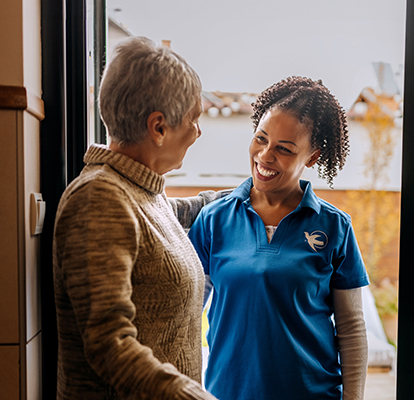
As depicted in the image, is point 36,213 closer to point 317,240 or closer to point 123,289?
point 123,289

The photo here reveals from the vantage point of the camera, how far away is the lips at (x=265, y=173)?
3.92ft

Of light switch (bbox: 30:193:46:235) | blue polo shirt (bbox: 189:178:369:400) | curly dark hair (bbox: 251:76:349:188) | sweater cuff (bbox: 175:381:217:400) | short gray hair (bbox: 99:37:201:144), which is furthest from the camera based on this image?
curly dark hair (bbox: 251:76:349:188)

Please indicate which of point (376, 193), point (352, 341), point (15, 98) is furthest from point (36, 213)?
point (376, 193)

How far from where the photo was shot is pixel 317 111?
1.24m

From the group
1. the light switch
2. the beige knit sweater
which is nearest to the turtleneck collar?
the beige knit sweater

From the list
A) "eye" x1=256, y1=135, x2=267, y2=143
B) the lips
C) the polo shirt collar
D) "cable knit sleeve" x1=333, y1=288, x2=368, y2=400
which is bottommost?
"cable knit sleeve" x1=333, y1=288, x2=368, y2=400

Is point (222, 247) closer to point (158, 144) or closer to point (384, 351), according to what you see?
point (158, 144)

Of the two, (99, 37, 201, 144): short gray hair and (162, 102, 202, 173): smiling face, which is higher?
(99, 37, 201, 144): short gray hair

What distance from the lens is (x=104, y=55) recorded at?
4.36 feet

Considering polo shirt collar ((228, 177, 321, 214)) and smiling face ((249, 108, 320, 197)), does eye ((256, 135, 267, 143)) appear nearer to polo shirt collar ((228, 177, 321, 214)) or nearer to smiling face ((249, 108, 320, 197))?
smiling face ((249, 108, 320, 197))

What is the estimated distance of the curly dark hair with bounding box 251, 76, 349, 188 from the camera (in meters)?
1.22

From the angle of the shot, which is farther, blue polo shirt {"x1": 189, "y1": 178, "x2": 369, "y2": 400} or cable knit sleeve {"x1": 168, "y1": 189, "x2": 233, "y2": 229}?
cable knit sleeve {"x1": 168, "y1": 189, "x2": 233, "y2": 229}

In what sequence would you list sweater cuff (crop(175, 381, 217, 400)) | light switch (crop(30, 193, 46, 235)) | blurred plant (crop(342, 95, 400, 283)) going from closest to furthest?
1. sweater cuff (crop(175, 381, 217, 400))
2. light switch (crop(30, 193, 46, 235))
3. blurred plant (crop(342, 95, 400, 283))

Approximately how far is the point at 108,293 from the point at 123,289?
0.09ft
